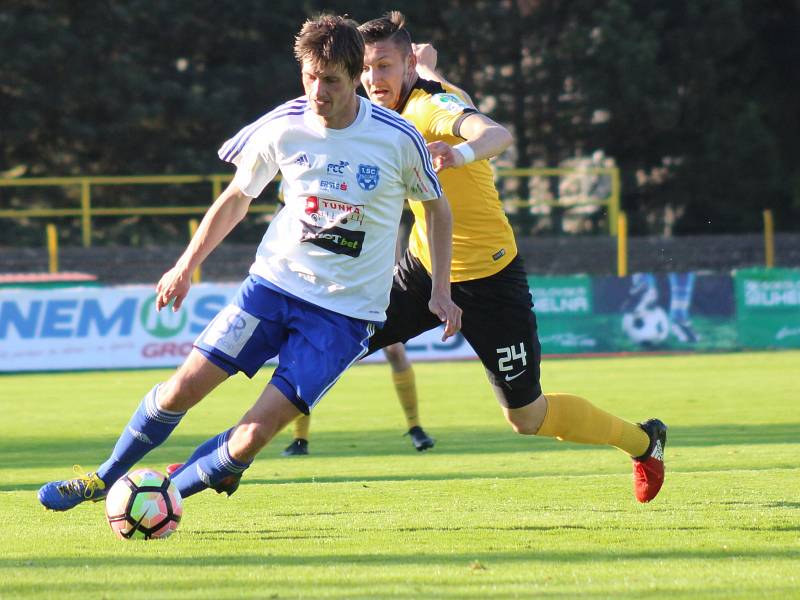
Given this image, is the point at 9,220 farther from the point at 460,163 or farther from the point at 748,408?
the point at 460,163

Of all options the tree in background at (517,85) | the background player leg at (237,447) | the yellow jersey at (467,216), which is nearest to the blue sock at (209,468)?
the background player leg at (237,447)

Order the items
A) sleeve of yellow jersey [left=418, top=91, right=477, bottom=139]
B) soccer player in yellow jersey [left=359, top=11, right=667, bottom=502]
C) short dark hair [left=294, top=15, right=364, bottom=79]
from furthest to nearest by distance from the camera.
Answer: soccer player in yellow jersey [left=359, top=11, right=667, bottom=502], sleeve of yellow jersey [left=418, top=91, right=477, bottom=139], short dark hair [left=294, top=15, right=364, bottom=79]

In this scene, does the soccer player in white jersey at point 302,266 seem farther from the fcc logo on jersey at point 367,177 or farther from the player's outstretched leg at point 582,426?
the player's outstretched leg at point 582,426

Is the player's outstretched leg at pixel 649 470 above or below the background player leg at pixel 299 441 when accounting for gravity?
above

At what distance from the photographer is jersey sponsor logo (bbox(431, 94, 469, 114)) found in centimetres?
701

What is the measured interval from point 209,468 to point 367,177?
1385 millimetres

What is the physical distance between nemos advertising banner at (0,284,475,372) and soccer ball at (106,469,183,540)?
14.1 metres

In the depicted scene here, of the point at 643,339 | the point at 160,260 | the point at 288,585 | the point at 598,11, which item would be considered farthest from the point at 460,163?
the point at 598,11

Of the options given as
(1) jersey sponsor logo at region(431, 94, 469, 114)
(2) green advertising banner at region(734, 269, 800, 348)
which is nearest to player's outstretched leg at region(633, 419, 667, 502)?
(1) jersey sponsor logo at region(431, 94, 469, 114)

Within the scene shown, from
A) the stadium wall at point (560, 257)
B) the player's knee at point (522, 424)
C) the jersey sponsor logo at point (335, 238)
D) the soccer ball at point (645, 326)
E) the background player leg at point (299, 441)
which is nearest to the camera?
the jersey sponsor logo at point (335, 238)

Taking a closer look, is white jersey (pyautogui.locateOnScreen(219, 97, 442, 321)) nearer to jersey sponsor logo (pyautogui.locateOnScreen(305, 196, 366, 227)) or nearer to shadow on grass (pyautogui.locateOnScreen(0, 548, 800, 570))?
jersey sponsor logo (pyautogui.locateOnScreen(305, 196, 366, 227))

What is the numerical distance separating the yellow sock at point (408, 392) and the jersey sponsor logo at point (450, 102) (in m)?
3.88

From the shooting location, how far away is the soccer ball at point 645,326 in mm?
22250

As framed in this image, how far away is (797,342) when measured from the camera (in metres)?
22.6
